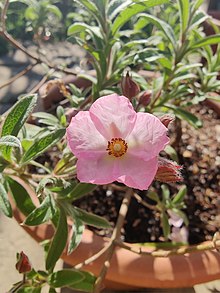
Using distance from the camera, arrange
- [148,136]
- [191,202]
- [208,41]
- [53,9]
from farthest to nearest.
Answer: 1. [53,9]
2. [191,202]
3. [208,41]
4. [148,136]

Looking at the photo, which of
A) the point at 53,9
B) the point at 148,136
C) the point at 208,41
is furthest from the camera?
the point at 53,9

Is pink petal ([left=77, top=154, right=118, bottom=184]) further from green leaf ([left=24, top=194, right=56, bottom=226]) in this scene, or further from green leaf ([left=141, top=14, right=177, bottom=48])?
green leaf ([left=141, top=14, right=177, bottom=48])

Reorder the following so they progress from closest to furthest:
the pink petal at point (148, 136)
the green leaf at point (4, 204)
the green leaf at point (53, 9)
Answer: the pink petal at point (148, 136) → the green leaf at point (4, 204) → the green leaf at point (53, 9)

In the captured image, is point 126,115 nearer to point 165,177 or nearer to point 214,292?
point 165,177

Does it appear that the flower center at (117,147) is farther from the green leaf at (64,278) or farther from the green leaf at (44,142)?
the green leaf at (64,278)

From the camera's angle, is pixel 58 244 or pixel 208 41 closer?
pixel 58 244

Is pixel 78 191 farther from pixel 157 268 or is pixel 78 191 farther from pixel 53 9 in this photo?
pixel 53 9

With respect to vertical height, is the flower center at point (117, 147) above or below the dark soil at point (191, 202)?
above

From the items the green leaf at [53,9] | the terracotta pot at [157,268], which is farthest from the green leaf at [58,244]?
the green leaf at [53,9]

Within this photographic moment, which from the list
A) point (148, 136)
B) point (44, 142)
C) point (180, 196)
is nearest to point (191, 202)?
point (180, 196)
